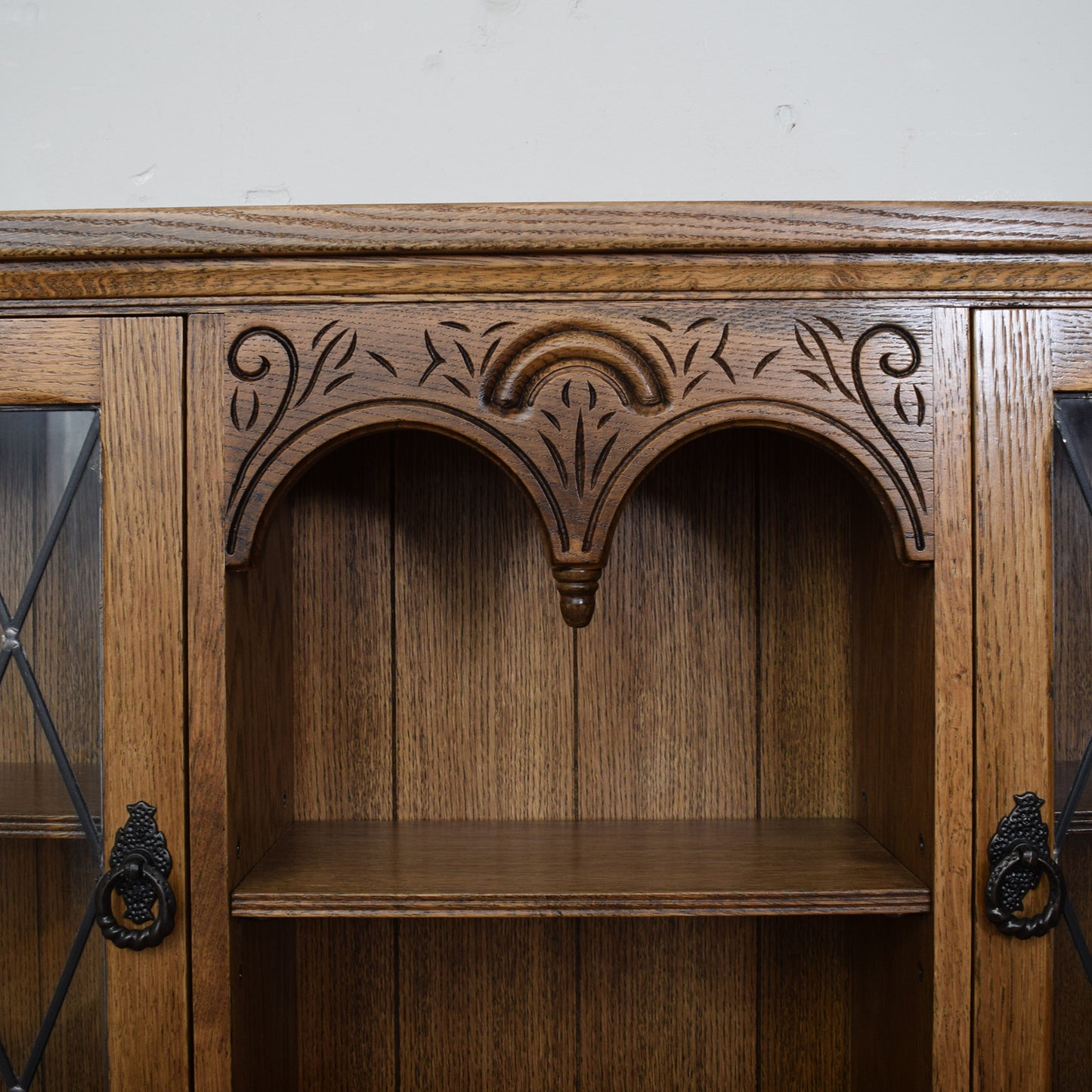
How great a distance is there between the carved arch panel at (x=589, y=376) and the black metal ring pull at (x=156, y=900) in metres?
0.25

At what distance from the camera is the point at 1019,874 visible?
2.43 feet

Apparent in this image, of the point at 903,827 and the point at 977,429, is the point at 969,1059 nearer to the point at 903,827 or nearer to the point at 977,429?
the point at 903,827

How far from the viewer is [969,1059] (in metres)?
0.74

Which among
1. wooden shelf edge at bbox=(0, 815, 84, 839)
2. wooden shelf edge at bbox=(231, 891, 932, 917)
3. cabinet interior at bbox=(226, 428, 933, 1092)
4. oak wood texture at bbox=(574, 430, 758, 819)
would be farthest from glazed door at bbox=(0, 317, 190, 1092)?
oak wood texture at bbox=(574, 430, 758, 819)

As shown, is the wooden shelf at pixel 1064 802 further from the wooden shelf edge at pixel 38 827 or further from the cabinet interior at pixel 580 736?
the wooden shelf edge at pixel 38 827

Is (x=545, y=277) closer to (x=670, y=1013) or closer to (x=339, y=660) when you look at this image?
(x=339, y=660)

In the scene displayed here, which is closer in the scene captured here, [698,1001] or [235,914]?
[235,914]

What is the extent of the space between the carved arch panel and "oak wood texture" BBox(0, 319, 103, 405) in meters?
0.11

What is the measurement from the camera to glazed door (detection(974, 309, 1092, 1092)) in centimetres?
74

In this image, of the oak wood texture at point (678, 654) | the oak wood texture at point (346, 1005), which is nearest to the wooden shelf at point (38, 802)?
the oak wood texture at point (346, 1005)

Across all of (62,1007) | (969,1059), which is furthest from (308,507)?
(969,1059)

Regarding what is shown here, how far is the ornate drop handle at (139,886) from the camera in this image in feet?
2.42

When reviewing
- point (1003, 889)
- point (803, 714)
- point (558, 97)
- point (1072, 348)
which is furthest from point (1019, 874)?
point (558, 97)

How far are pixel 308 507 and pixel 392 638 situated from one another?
0.57 ft
